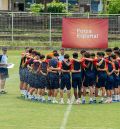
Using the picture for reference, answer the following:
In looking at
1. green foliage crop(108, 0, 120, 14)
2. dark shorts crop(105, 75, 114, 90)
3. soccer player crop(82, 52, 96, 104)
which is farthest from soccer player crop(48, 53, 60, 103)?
green foliage crop(108, 0, 120, 14)

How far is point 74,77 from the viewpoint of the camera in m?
21.3

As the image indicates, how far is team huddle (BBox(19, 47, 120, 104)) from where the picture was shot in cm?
2131

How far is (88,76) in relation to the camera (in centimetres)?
2169

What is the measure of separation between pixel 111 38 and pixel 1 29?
7.82 meters

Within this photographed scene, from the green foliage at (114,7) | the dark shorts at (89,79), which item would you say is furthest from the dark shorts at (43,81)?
the green foliage at (114,7)

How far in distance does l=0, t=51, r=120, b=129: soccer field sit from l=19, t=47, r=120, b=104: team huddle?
586 millimetres

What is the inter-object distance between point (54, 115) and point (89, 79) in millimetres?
2990

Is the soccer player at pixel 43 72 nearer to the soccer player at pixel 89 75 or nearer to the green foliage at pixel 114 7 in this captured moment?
the soccer player at pixel 89 75

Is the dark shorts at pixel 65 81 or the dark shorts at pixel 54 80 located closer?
the dark shorts at pixel 65 81

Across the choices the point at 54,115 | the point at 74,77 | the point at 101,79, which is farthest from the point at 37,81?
the point at 54,115

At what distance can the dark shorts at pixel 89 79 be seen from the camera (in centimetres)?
2167

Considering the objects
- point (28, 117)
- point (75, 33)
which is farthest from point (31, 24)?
point (28, 117)

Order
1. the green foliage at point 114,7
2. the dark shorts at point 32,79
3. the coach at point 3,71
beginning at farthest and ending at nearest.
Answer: the green foliage at point 114,7 → the coach at point 3,71 → the dark shorts at point 32,79

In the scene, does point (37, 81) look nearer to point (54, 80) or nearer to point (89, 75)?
point (54, 80)
